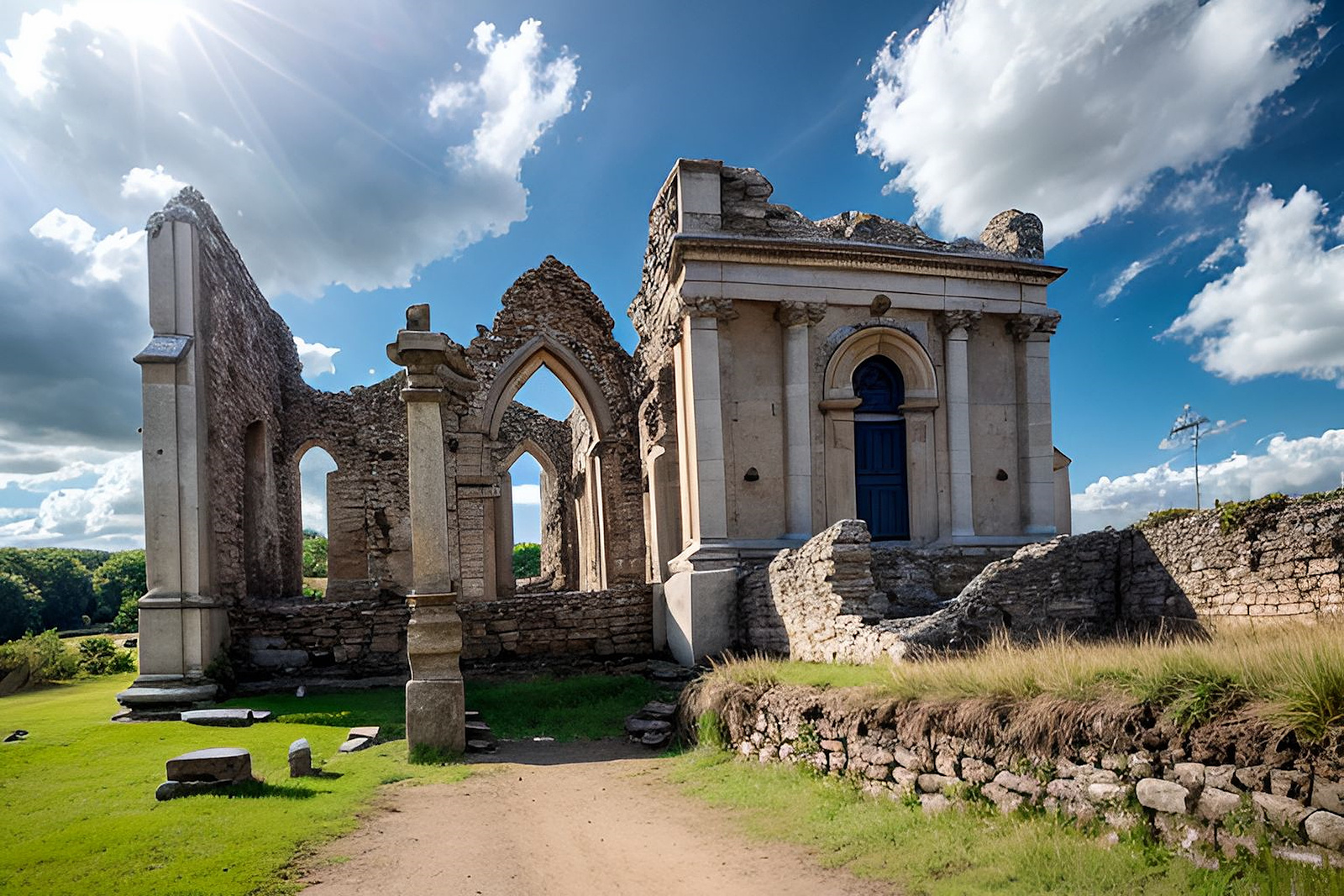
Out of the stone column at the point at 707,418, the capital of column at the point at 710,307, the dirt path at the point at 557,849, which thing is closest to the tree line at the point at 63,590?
the stone column at the point at 707,418

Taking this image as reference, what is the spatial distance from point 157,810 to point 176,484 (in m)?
8.12

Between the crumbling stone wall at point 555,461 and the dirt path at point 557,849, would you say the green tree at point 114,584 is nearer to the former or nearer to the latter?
the crumbling stone wall at point 555,461

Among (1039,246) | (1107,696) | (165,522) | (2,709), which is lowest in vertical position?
(2,709)

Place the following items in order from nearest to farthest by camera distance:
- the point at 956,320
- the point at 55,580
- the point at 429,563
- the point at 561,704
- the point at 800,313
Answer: the point at 429,563 → the point at 561,704 → the point at 800,313 → the point at 956,320 → the point at 55,580

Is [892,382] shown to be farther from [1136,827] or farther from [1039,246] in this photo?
[1136,827]

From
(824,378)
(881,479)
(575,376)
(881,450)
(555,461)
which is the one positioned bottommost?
(881,479)

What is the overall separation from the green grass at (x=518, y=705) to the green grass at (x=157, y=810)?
1.25 m

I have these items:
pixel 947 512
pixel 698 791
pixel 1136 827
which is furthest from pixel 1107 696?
pixel 947 512

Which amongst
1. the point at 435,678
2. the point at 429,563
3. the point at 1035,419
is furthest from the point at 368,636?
the point at 1035,419

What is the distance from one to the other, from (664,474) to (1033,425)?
7664mm

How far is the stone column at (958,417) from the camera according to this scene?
15.8m

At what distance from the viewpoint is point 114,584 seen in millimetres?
38750

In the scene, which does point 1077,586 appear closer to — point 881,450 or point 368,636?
point 881,450

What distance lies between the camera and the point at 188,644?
12.4 meters
